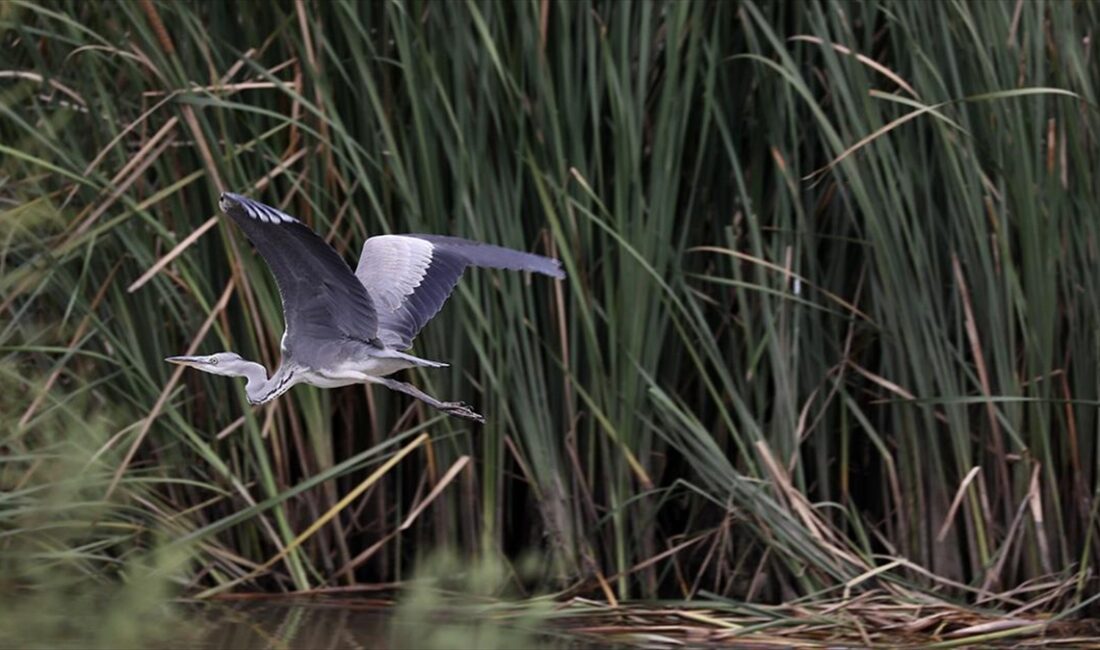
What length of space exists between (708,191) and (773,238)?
0.68 feet

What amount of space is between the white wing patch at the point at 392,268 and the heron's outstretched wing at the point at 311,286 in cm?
12

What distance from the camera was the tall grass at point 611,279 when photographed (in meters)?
3.87

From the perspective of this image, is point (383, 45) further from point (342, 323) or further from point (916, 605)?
point (916, 605)

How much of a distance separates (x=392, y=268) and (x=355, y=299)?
0.31 m

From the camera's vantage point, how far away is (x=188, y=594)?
13.3ft

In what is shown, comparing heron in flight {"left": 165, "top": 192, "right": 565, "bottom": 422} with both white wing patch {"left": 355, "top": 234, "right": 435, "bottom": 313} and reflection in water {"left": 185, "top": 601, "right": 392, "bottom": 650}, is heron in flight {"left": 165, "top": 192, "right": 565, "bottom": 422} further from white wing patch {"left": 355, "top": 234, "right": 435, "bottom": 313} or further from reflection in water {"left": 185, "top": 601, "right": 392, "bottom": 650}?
reflection in water {"left": 185, "top": 601, "right": 392, "bottom": 650}

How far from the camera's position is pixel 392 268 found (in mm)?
3369

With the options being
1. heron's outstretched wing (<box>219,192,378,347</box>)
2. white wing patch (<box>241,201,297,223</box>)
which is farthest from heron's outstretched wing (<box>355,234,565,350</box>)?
white wing patch (<box>241,201,297,223</box>)

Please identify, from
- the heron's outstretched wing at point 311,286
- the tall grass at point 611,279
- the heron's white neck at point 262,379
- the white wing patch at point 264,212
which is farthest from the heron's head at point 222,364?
the white wing patch at point 264,212

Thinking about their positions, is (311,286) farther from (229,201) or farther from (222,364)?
(229,201)

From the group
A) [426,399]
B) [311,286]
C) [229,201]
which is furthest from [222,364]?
[229,201]

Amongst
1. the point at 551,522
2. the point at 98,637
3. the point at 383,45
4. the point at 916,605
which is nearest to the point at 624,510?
the point at 551,522

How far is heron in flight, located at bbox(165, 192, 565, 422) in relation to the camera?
9.64 ft

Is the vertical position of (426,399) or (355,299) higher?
(355,299)
